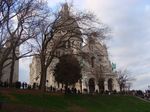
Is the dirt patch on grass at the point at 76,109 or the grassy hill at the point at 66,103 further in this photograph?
the dirt patch on grass at the point at 76,109

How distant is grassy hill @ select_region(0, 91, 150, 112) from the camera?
43.3m

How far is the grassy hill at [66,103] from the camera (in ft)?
142

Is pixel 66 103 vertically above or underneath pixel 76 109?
above

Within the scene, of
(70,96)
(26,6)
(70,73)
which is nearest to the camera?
(26,6)

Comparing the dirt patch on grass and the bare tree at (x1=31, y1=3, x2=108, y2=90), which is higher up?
the bare tree at (x1=31, y1=3, x2=108, y2=90)

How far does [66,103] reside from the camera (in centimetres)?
5241

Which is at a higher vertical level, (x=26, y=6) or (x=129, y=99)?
(x=26, y=6)

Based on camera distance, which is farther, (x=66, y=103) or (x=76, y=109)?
(x=66, y=103)

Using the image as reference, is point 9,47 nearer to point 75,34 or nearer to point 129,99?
point 75,34

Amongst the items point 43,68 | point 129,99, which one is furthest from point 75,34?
point 129,99

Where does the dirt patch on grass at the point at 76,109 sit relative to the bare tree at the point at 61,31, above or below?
below

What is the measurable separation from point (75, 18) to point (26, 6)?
25.8 ft

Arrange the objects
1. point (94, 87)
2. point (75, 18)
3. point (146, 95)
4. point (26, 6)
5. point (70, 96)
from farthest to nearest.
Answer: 1. point (94, 87)
2. point (146, 95)
3. point (70, 96)
4. point (75, 18)
5. point (26, 6)

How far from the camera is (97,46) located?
55625 millimetres
